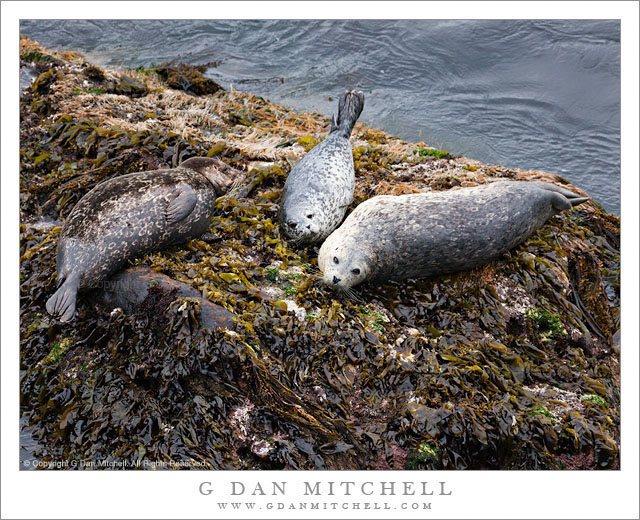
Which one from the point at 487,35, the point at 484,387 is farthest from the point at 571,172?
the point at 484,387

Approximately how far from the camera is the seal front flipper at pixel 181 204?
413 cm

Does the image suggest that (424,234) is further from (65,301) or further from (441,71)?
(441,71)

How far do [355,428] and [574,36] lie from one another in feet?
29.3

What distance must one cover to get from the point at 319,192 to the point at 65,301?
2272 millimetres

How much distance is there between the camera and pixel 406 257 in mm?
4320

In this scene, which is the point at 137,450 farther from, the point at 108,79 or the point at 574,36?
the point at 574,36

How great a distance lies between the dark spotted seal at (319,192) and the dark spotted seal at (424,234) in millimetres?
177

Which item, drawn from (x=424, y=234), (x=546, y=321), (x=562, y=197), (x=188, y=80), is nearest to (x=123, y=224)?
(x=424, y=234)

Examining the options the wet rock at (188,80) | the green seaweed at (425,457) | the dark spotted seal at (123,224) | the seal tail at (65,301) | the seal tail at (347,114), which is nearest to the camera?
the green seaweed at (425,457)

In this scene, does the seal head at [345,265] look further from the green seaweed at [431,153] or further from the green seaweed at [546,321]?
the green seaweed at [431,153]

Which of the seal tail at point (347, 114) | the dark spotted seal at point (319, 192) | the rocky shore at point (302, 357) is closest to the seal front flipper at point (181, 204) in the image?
the rocky shore at point (302, 357)

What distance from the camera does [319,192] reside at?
4824 mm

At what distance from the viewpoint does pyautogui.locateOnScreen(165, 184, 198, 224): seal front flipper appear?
413 cm

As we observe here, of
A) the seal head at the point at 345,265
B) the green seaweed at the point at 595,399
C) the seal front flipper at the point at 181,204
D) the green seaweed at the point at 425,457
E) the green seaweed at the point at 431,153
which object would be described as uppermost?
the green seaweed at the point at 431,153
